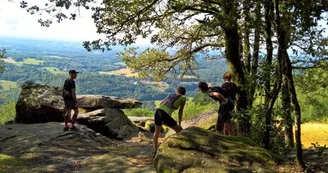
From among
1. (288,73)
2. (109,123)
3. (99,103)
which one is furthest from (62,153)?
(99,103)

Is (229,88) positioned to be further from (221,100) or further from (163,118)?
(163,118)

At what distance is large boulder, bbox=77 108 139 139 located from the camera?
1866 centimetres

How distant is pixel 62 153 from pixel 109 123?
643 cm

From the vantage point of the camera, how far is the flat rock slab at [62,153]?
33.7ft

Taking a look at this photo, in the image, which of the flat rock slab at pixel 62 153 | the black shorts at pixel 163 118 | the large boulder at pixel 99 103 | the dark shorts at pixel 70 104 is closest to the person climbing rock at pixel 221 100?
the black shorts at pixel 163 118

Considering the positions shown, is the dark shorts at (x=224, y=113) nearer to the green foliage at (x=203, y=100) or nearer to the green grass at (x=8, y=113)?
the green foliage at (x=203, y=100)

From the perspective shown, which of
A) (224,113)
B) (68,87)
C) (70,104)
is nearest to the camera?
(224,113)

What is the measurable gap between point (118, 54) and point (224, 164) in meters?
15.5

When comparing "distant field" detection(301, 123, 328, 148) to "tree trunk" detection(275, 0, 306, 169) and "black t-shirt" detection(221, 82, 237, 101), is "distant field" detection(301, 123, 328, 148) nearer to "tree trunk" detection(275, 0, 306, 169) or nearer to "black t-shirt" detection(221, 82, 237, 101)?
"black t-shirt" detection(221, 82, 237, 101)

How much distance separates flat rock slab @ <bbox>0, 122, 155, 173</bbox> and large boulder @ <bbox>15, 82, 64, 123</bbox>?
1.96 m

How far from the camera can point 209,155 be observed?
→ 7.84 meters

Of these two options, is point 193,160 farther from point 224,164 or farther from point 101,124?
point 101,124

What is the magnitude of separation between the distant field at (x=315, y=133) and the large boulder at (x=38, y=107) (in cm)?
2384

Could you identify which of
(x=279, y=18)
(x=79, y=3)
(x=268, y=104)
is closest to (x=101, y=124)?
(x=79, y=3)
